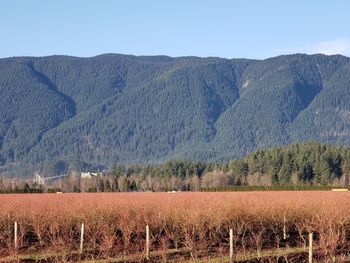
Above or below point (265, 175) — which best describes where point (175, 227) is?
below

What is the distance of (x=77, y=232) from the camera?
126 ft

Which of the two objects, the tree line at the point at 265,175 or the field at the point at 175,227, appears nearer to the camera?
the field at the point at 175,227

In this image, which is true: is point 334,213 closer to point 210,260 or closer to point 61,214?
point 210,260

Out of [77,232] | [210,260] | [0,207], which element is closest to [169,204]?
[77,232]

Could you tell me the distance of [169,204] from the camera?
136 ft

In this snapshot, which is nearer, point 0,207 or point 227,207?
point 227,207

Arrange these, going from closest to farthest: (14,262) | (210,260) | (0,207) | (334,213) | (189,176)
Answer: (14,262), (210,260), (334,213), (0,207), (189,176)

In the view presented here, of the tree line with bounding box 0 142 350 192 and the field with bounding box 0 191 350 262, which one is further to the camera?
the tree line with bounding box 0 142 350 192

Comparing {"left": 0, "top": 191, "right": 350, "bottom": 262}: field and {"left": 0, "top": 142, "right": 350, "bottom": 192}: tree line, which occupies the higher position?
{"left": 0, "top": 142, "right": 350, "bottom": 192}: tree line

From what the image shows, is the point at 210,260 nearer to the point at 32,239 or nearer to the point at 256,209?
the point at 256,209

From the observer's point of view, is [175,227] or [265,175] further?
[265,175]

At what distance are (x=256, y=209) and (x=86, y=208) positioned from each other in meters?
8.31

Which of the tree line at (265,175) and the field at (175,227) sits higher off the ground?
the tree line at (265,175)

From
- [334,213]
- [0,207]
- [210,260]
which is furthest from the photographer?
[0,207]
